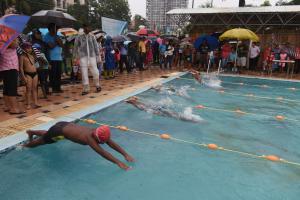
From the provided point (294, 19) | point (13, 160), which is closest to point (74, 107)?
point (13, 160)

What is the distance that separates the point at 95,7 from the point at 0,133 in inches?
2405

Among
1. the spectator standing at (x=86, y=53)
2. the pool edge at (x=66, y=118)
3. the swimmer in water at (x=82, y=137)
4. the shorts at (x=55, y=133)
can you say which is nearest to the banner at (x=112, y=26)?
the pool edge at (x=66, y=118)

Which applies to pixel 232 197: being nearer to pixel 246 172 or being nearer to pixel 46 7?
pixel 246 172

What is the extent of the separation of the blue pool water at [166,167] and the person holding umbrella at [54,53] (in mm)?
2231

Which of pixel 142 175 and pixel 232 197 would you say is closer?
pixel 232 197

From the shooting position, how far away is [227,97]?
33.7 feet

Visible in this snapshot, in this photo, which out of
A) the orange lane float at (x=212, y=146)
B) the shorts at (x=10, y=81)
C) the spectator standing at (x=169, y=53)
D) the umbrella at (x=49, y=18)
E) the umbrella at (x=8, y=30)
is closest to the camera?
the umbrella at (x=8, y=30)

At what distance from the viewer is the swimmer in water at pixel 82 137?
392 cm

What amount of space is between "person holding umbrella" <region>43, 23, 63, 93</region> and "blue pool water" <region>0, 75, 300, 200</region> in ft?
7.32

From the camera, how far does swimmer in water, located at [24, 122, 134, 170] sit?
3924mm

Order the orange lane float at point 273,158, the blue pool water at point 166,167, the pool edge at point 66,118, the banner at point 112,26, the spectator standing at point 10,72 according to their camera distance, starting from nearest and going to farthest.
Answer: the blue pool water at point 166,167, the pool edge at point 66,118, the orange lane float at point 273,158, the spectator standing at point 10,72, the banner at point 112,26

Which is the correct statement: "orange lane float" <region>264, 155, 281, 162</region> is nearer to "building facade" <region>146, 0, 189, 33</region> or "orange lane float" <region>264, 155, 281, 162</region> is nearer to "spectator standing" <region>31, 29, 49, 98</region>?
"spectator standing" <region>31, 29, 49, 98</region>

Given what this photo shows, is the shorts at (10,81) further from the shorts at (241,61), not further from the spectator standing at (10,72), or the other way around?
the shorts at (241,61)

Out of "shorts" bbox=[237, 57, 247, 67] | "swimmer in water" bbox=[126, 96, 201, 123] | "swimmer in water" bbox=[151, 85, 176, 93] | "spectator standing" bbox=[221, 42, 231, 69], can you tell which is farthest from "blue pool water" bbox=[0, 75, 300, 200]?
"spectator standing" bbox=[221, 42, 231, 69]
